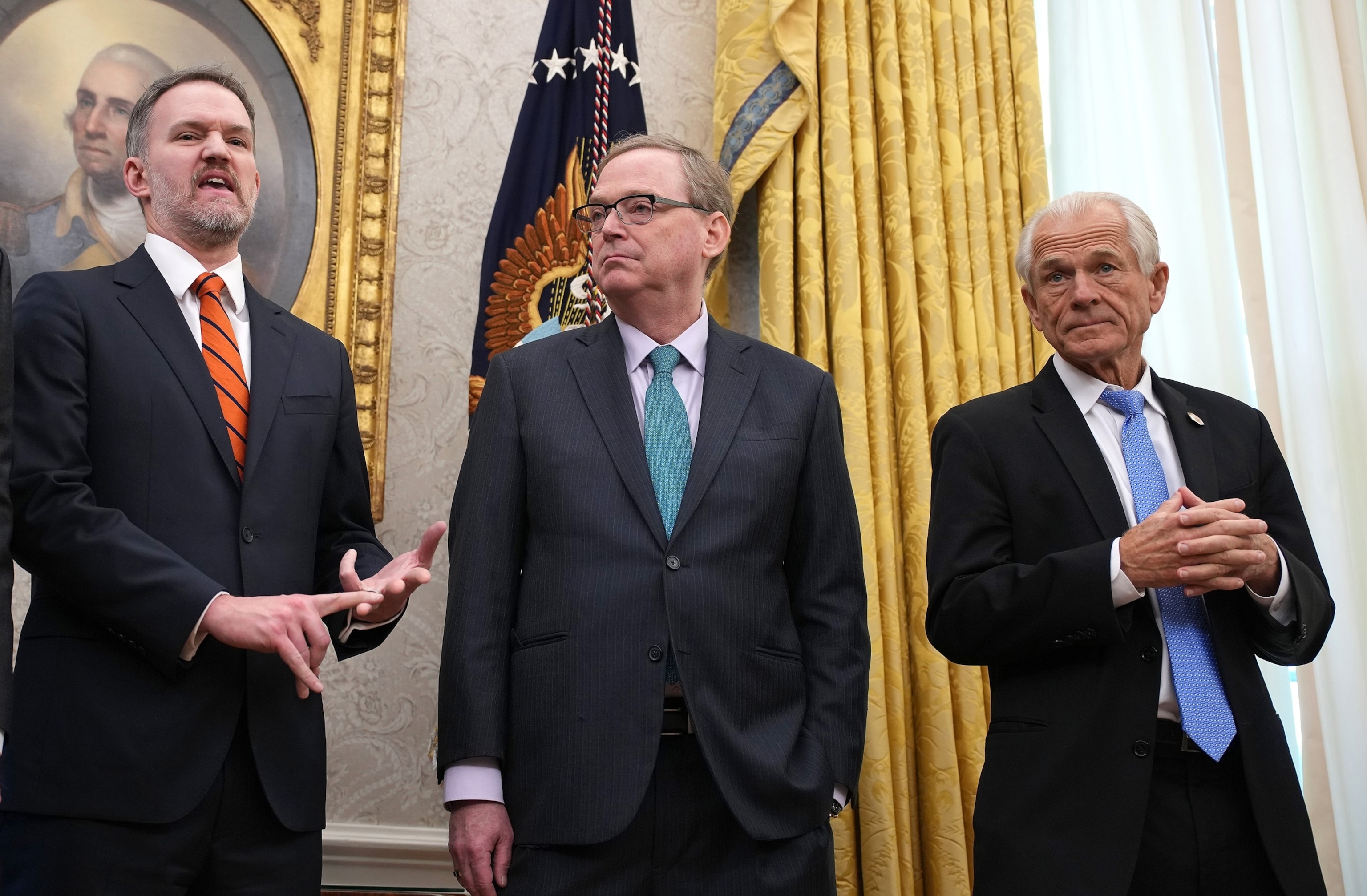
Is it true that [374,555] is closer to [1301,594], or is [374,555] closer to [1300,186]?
[1301,594]

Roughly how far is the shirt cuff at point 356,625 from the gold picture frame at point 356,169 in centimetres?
128

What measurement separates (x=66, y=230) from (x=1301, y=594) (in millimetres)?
2977

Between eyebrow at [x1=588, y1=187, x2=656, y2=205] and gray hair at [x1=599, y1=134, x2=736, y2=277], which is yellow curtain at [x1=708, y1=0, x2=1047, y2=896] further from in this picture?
eyebrow at [x1=588, y1=187, x2=656, y2=205]

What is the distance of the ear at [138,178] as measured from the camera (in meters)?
2.18

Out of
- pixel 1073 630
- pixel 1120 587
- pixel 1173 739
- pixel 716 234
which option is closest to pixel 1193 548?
pixel 1120 587

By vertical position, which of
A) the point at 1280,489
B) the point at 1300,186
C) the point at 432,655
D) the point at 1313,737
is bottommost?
the point at 1313,737

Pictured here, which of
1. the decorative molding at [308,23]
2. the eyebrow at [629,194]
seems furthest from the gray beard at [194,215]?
the decorative molding at [308,23]

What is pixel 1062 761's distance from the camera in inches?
78.7

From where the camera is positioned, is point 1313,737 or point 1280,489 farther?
point 1313,737

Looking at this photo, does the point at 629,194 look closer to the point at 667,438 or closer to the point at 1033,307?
the point at 667,438

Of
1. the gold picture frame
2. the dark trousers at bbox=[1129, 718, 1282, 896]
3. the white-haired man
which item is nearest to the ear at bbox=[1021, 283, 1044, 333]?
the white-haired man

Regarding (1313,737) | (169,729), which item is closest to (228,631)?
(169,729)

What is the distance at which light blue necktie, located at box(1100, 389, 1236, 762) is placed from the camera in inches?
77.3

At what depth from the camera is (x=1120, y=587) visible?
1984mm
